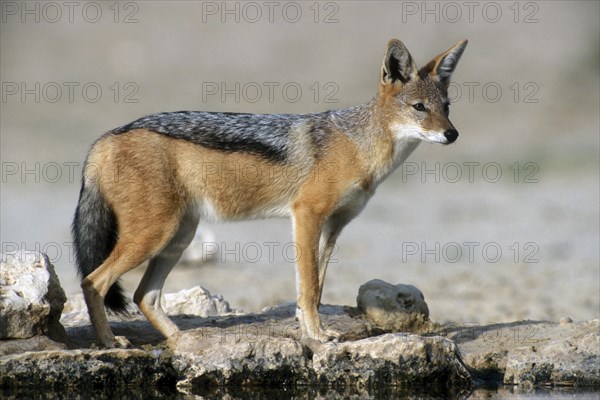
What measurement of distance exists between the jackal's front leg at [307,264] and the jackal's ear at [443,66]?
194 cm

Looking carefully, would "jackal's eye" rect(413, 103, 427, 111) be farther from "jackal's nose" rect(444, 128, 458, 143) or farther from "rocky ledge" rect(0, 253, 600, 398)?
"rocky ledge" rect(0, 253, 600, 398)

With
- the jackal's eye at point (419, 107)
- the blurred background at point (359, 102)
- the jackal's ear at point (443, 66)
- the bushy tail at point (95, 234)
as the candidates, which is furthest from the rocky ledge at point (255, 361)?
the blurred background at point (359, 102)

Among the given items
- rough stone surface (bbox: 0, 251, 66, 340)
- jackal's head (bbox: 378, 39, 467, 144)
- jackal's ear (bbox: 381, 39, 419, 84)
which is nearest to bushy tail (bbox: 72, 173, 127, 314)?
rough stone surface (bbox: 0, 251, 66, 340)

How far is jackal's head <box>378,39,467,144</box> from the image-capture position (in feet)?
34.8

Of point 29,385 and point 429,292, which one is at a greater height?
point 429,292

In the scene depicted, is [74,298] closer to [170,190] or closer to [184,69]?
[170,190]

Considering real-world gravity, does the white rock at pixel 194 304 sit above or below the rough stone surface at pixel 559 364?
above

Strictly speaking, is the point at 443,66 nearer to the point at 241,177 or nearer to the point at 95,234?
the point at 241,177

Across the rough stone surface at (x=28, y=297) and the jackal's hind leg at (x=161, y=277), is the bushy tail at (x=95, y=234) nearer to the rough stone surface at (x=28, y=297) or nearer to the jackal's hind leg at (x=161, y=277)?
the jackal's hind leg at (x=161, y=277)

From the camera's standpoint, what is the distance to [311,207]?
34.1 ft

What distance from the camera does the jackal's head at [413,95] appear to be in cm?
1059

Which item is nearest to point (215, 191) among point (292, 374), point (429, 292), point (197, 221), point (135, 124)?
point (197, 221)

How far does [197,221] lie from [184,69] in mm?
27913

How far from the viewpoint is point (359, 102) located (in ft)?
112
